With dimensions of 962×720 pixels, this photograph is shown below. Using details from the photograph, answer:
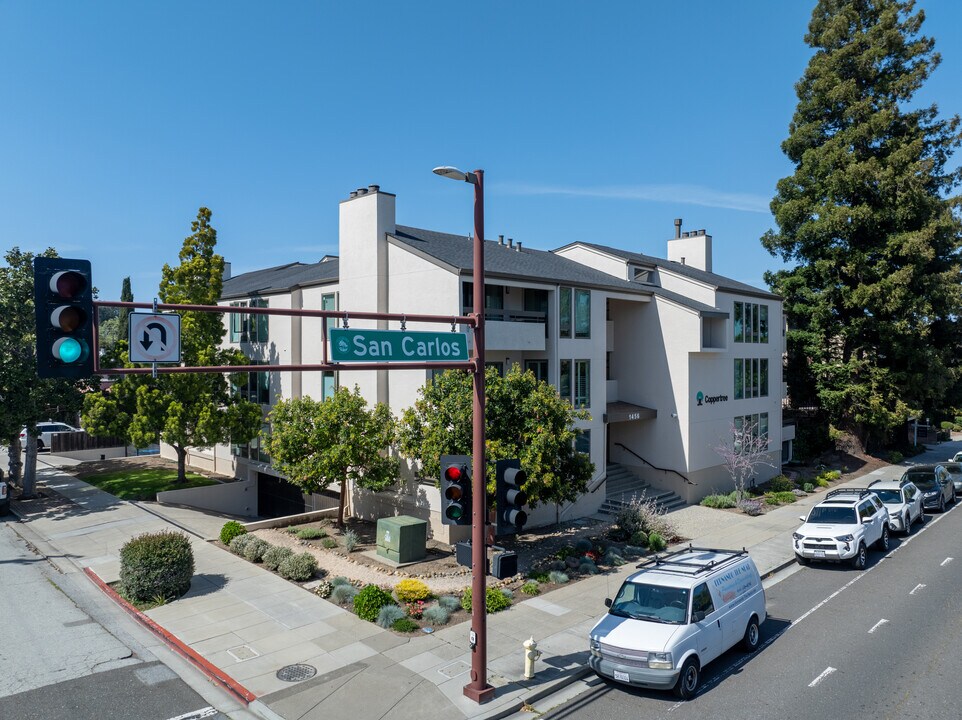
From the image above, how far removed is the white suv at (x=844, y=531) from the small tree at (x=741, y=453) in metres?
6.50

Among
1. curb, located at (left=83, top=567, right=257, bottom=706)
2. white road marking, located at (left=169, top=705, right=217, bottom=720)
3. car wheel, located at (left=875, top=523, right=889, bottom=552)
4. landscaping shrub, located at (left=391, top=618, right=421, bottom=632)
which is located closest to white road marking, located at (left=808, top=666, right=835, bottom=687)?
landscaping shrub, located at (left=391, top=618, right=421, bottom=632)

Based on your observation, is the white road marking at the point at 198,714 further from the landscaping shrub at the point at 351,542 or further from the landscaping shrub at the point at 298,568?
the landscaping shrub at the point at 351,542

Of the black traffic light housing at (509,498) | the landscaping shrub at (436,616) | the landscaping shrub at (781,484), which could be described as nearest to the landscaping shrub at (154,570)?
the landscaping shrub at (436,616)

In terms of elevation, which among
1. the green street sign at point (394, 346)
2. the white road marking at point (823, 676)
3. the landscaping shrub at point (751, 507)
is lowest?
the landscaping shrub at point (751, 507)

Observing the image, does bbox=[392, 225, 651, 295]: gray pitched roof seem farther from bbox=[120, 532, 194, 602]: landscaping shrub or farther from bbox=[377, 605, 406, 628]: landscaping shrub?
bbox=[120, 532, 194, 602]: landscaping shrub

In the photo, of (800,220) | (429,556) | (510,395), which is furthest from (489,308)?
(800,220)

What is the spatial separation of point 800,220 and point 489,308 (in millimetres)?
22268

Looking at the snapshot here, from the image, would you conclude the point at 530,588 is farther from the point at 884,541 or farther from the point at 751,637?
the point at 884,541

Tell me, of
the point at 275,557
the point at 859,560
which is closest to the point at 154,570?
the point at 275,557

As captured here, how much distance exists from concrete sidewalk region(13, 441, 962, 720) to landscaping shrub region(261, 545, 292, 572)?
0.38 m

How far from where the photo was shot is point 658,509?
26.3 meters

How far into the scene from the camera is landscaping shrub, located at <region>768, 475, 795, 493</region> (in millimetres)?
31245

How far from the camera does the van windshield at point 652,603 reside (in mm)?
12078

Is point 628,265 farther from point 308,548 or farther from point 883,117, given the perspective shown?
point 308,548
